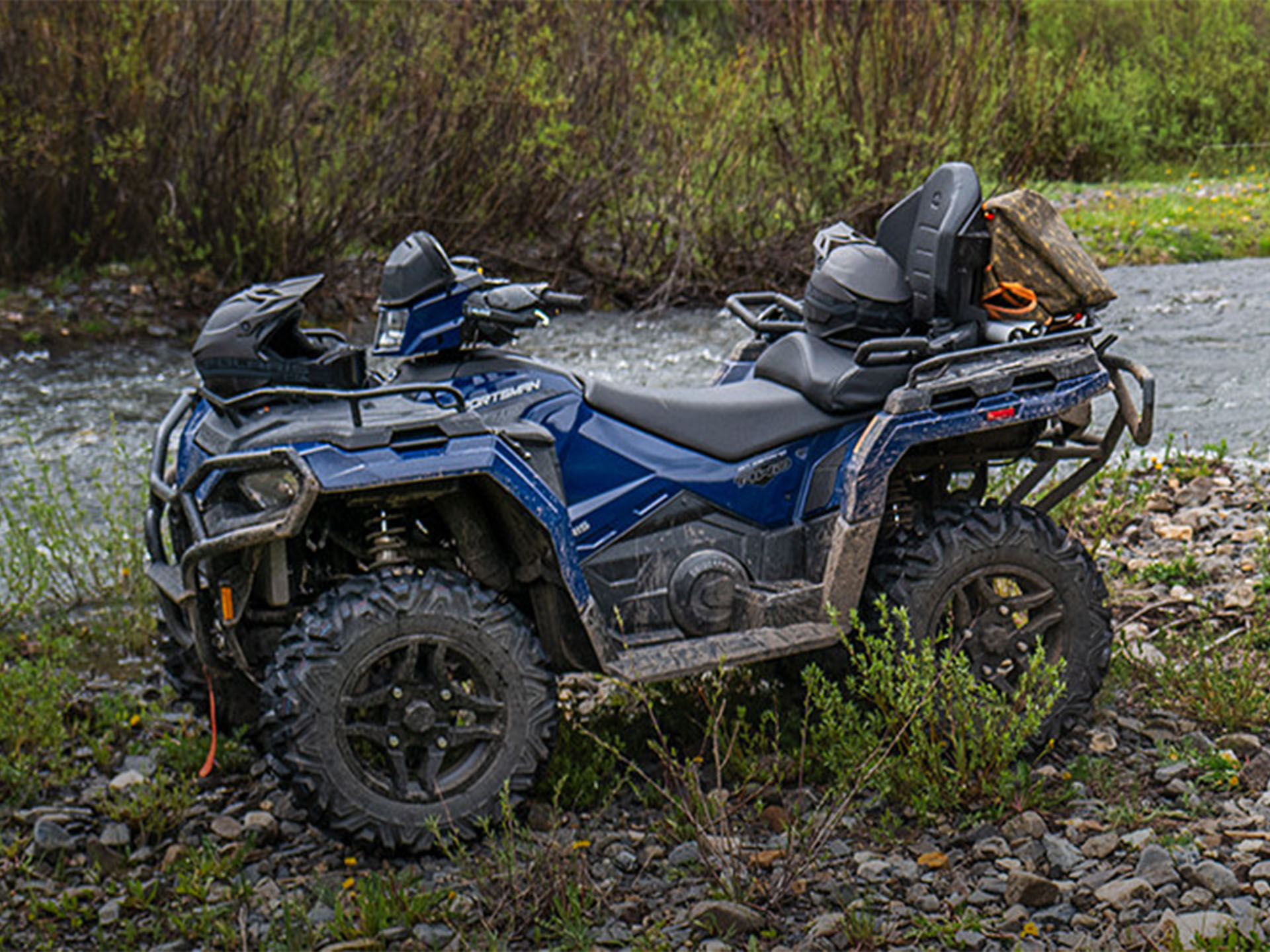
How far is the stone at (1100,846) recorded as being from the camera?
347 centimetres

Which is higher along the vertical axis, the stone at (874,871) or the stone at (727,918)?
the stone at (727,918)

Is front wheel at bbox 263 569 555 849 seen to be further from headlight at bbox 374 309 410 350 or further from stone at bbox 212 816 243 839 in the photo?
headlight at bbox 374 309 410 350

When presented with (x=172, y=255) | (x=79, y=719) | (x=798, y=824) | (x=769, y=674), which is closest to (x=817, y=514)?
→ (x=769, y=674)

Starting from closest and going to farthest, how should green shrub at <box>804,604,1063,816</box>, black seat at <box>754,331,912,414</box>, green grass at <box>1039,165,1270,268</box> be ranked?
green shrub at <box>804,604,1063,816</box> → black seat at <box>754,331,912,414</box> → green grass at <box>1039,165,1270,268</box>

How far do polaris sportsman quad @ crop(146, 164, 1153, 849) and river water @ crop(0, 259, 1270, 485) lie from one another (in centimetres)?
304

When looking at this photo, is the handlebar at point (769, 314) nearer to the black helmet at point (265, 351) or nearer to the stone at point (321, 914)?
the black helmet at point (265, 351)

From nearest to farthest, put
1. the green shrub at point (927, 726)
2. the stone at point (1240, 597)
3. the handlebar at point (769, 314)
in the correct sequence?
1. the green shrub at point (927, 726)
2. the handlebar at point (769, 314)
3. the stone at point (1240, 597)

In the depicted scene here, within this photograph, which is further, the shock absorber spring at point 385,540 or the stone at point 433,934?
the shock absorber spring at point 385,540

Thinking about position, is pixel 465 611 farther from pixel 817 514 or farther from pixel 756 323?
pixel 756 323

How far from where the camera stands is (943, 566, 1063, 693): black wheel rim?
4027 millimetres

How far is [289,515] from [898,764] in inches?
60.4

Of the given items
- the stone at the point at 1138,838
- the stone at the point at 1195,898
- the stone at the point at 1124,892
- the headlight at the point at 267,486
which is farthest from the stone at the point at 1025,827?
the headlight at the point at 267,486

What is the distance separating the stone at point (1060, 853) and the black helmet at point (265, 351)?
1903 millimetres

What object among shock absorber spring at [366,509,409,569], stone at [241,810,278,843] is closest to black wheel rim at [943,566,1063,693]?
shock absorber spring at [366,509,409,569]
